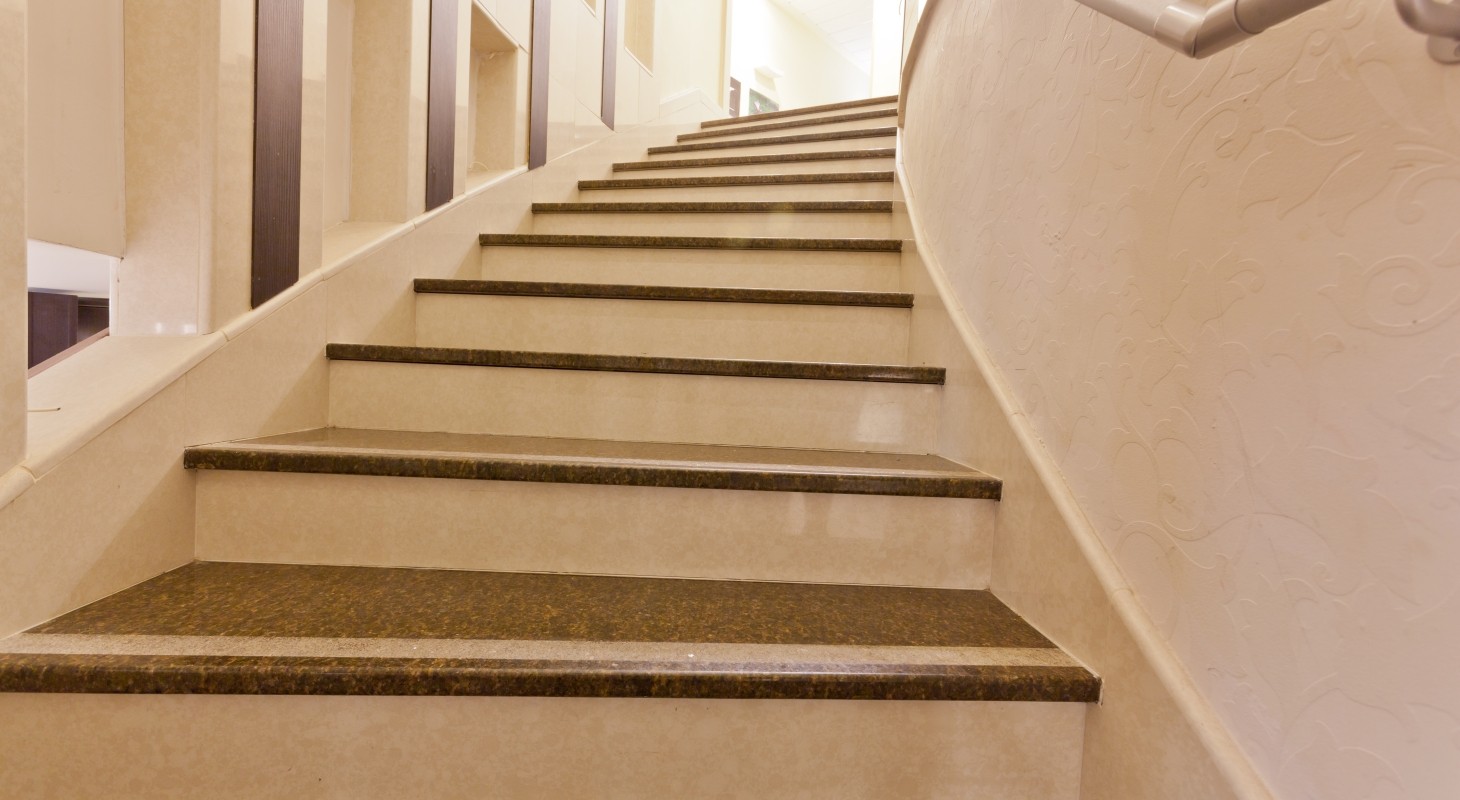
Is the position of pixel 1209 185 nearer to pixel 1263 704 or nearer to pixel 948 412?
pixel 1263 704

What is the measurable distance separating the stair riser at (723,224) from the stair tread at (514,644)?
122 centimetres

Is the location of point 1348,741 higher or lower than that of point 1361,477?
lower

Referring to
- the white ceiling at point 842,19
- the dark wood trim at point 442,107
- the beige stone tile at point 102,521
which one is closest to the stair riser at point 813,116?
the dark wood trim at point 442,107

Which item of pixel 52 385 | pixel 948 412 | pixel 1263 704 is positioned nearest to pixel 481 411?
pixel 52 385

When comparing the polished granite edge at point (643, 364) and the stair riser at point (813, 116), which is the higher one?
the stair riser at point (813, 116)

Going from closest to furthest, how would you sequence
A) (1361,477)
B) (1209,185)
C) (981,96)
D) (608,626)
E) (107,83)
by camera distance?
(1361,477) < (1209,185) < (608,626) < (107,83) < (981,96)

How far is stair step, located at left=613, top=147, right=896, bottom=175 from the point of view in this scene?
2229mm

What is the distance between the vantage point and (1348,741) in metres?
0.48

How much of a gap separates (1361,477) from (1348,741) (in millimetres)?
191

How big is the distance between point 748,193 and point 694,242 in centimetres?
58

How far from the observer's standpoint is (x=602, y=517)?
0.96 meters

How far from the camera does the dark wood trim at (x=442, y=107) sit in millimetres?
1600

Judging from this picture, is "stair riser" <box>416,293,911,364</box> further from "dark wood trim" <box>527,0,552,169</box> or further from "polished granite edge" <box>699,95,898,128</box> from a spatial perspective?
"polished granite edge" <box>699,95,898,128</box>

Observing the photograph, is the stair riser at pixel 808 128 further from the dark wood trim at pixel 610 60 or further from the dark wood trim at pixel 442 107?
the dark wood trim at pixel 442 107
